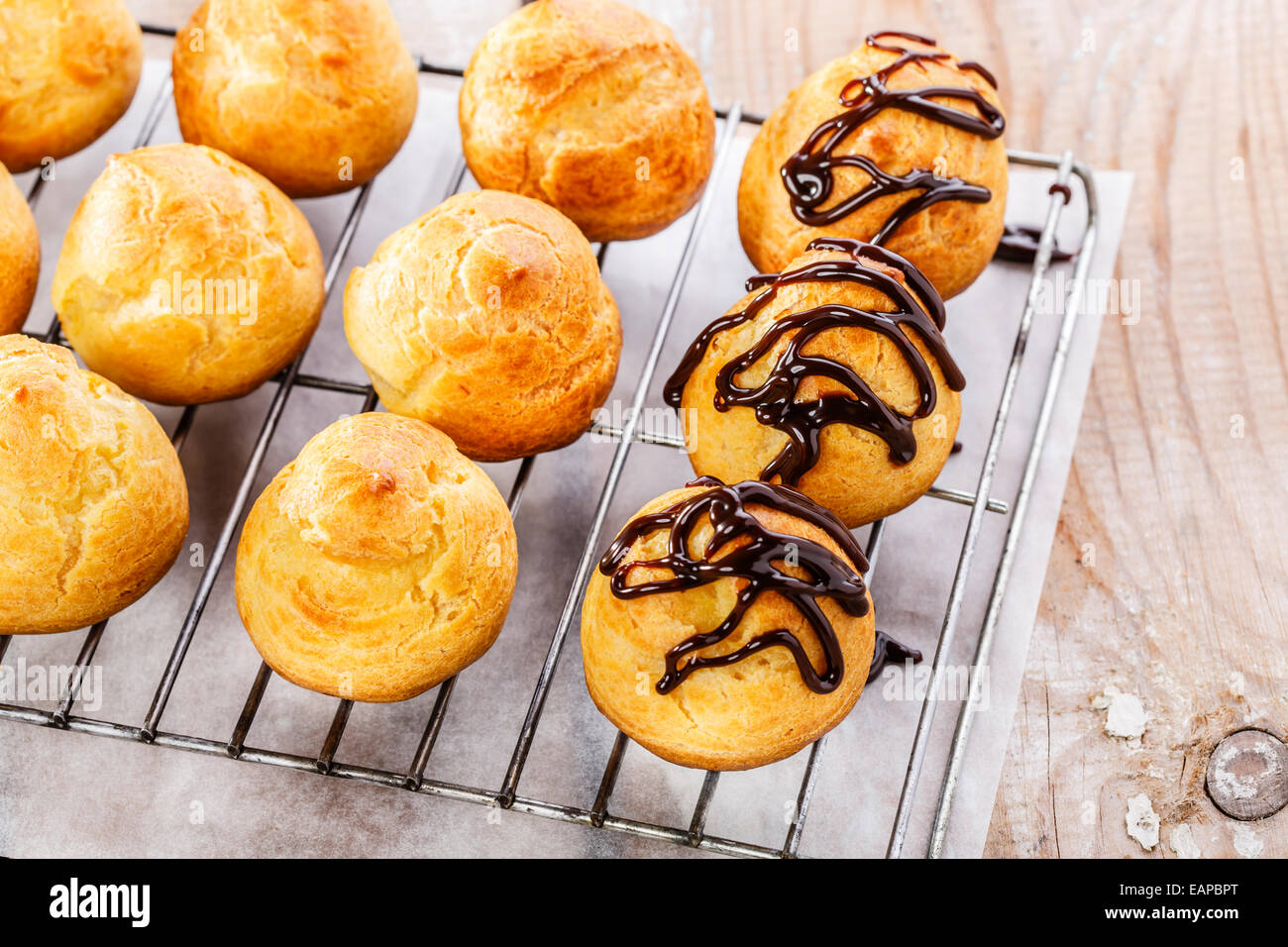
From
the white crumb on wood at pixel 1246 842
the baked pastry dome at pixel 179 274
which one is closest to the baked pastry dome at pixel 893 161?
the baked pastry dome at pixel 179 274

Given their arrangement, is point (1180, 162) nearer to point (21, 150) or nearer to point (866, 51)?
point (866, 51)

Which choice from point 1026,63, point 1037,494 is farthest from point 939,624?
point 1026,63

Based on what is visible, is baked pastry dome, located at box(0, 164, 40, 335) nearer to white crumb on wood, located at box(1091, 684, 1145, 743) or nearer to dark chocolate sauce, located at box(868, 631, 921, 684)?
dark chocolate sauce, located at box(868, 631, 921, 684)

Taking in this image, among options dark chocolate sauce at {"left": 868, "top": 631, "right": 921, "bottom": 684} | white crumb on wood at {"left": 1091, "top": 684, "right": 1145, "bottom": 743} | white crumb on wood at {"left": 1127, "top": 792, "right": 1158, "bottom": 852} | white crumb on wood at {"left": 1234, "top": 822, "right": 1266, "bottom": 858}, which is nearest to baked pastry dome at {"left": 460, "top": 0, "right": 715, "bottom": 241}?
dark chocolate sauce at {"left": 868, "top": 631, "right": 921, "bottom": 684}

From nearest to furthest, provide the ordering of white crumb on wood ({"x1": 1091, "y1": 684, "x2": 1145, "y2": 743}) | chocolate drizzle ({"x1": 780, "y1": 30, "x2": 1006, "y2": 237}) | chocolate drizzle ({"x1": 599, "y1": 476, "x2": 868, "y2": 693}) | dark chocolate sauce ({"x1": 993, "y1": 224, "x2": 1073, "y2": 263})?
chocolate drizzle ({"x1": 599, "y1": 476, "x2": 868, "y2": 693})
chocolate drizzle ({"x1": 780, "y1": 30, "x2": 1006, "y2": 237})
white crumb on wood ({"x1": 1091, "y1": 684, "x2": 1145, "y2": 743})
dark chocolate sauce ({"x1": 993, "y1": 224, "x2": 1073, "y2": 263})

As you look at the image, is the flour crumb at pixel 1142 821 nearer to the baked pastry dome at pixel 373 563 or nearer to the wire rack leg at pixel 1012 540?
the wire rack leg at pixel 1012 540
